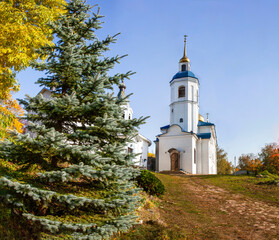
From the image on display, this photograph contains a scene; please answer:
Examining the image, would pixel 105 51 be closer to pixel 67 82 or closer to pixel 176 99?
pixel 67 82

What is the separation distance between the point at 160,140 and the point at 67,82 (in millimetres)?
23267

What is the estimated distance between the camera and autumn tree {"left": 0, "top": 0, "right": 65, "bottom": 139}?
8.59 meters

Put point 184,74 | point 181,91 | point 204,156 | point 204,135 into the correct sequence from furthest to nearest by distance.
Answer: point 184,74, point 181,91, point 204,135, point 204,156

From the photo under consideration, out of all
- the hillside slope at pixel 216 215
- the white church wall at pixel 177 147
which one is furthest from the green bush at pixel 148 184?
the white church wall at pixel 177 147

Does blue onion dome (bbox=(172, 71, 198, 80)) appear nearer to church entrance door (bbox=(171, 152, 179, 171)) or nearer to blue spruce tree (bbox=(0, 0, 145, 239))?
church entrance door (bbox=(171, 152, 179, 171))

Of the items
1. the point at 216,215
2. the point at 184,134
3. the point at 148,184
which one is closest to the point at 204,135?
the point at 184,134

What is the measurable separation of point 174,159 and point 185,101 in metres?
7.35

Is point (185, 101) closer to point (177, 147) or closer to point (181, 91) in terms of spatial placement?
point (181, 91)

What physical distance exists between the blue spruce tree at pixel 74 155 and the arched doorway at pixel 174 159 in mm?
22099

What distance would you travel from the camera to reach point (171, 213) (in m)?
8.55

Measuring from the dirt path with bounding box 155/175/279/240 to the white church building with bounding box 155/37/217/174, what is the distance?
1411cm

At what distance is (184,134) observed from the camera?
27.1 metres

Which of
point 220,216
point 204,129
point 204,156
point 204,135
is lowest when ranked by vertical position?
point 220,216

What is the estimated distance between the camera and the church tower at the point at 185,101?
28844 millimetres
